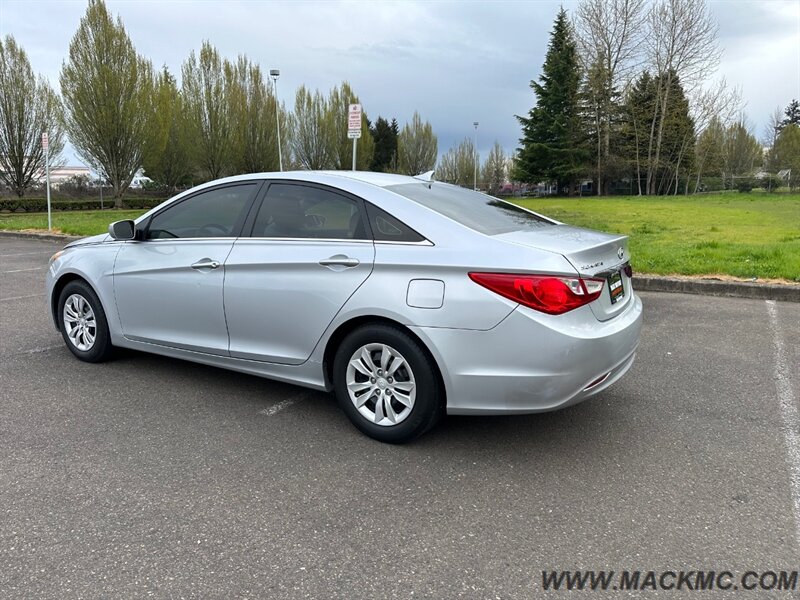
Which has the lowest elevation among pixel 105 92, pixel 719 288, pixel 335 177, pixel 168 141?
pixel 719 288

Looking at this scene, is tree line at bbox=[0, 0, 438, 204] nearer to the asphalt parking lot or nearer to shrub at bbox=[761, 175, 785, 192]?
the asphalt parking lot

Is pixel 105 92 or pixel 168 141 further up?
pixel 105 92

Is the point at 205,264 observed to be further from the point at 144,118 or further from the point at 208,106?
the point at 208,106

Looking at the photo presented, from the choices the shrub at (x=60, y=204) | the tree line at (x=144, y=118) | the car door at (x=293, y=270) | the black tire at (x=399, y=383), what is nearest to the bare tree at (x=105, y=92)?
the tree line at (x=144, y=118)

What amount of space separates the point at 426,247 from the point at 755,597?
6.81ft

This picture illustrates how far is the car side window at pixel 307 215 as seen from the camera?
357cm

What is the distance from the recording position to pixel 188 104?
36.6 meters

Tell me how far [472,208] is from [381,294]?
1.01 meters

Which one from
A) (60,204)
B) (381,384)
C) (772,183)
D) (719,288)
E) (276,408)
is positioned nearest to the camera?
(381,384)

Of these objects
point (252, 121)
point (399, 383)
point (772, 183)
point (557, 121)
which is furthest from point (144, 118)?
point (772, 183)

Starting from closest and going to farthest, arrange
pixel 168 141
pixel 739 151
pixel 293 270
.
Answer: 1. pixel 293 270
2. pixel 168 141
3. pixel 739 151

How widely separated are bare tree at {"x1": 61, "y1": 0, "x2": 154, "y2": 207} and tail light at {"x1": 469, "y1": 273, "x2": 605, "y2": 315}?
3128 centimetres

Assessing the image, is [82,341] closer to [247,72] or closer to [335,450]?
[335,450]

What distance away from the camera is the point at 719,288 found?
25.9 feet
